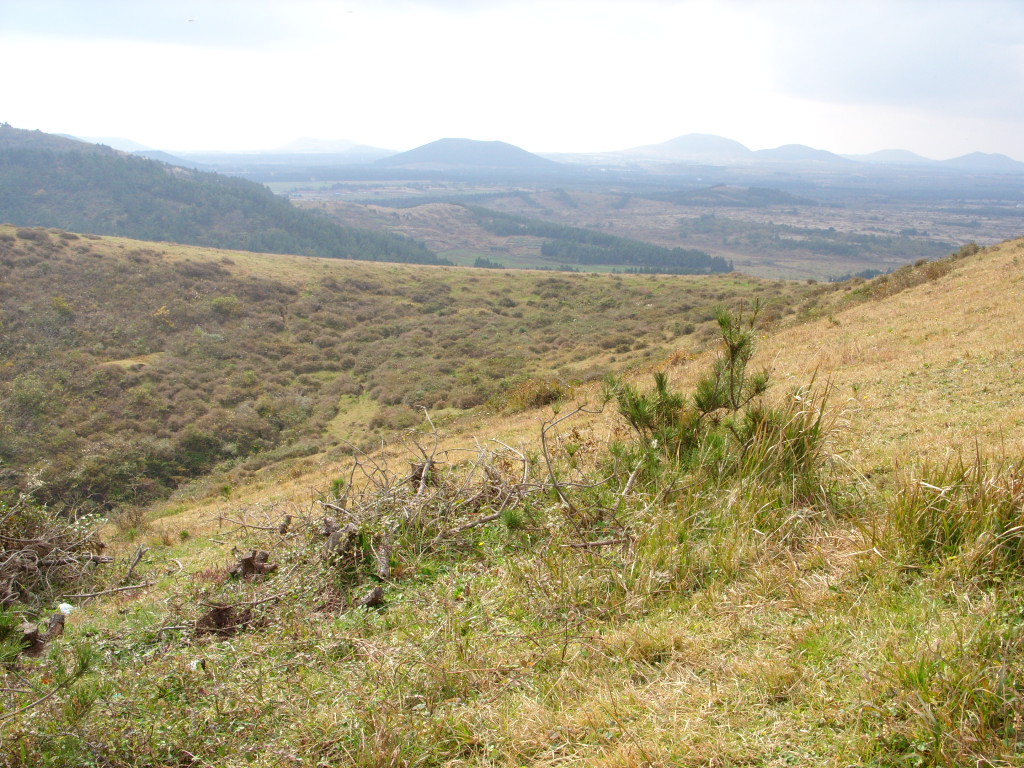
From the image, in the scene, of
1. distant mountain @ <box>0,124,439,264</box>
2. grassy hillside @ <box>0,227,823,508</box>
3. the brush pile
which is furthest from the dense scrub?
distant mountain @ <box>0,124,439,264</box>

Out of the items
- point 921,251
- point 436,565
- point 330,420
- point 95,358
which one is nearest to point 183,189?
point 95,358

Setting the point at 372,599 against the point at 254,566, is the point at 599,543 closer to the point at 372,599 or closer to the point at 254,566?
the point at 372,599

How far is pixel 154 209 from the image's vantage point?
335 feet

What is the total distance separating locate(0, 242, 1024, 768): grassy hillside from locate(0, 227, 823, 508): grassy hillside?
7993 mm

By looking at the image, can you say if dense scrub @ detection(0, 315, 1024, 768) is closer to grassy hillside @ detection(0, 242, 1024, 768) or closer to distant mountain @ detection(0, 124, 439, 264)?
grassy hillside @ detection(0, 242, 1024, 768)

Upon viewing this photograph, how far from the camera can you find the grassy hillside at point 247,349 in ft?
67.4

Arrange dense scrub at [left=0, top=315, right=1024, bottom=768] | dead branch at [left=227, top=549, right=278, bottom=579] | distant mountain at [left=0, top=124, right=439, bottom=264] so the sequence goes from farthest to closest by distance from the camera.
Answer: distant mountain at [left=0, top=124, right=439, bottom=264], dead branch at [left=227, top=549, right=278, bottom=579], dense scrub at [left=0, top=315, right=1024, bottom=768]

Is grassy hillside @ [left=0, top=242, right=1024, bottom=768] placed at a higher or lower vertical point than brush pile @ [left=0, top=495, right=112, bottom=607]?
higher

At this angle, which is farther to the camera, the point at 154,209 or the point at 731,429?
the point at 154,209

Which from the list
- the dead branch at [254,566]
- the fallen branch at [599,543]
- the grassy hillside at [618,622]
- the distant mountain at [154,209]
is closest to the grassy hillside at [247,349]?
the dead branch at [254,566]

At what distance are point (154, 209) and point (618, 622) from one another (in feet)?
400

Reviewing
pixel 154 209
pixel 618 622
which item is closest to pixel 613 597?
pixel 618 622

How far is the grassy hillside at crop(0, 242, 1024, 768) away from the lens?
7.48ft

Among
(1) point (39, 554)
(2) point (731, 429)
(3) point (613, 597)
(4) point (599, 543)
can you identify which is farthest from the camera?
(1) point (39, 554)
